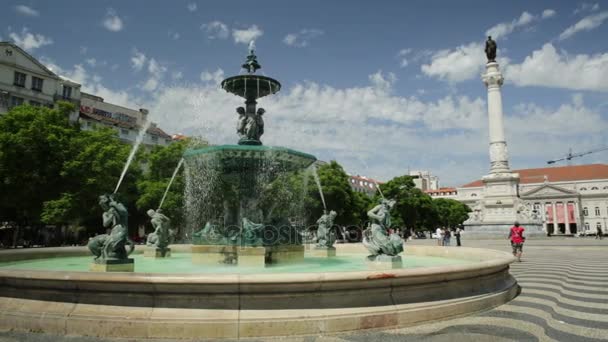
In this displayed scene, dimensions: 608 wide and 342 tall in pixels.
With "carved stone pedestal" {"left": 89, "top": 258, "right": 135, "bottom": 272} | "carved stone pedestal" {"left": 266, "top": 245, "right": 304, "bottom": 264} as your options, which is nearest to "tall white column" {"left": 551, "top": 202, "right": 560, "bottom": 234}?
"carved stone pedestal" {"left": 266, "top": 245, "right": 304, "bottom": 264}

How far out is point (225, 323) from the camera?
5.11 m

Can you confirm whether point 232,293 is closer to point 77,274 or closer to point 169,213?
point 77,274

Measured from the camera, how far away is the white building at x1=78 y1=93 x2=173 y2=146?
49781mm

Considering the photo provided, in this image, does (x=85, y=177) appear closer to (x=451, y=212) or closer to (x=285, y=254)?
(x=285, y=254)

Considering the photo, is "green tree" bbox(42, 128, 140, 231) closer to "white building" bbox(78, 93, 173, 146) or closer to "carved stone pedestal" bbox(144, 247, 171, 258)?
"carved stone pedestal" bbox(144, 247, 171, 258)

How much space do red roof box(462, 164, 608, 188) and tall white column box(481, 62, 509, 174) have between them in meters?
66.0

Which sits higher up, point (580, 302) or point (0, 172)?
point (0, 172)

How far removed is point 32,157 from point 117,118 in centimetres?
3173

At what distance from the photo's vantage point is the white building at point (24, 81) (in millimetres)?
38906

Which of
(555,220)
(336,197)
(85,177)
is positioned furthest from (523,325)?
(555,220)

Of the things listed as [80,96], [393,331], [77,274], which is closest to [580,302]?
[393,331]

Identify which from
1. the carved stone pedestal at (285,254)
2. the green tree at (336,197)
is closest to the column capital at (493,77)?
the green tree at (336,197)

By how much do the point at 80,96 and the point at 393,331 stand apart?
2029 inches

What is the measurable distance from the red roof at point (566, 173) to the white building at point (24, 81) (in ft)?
327
